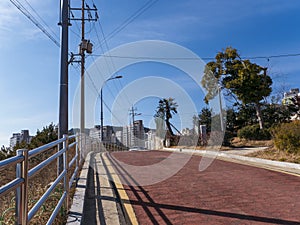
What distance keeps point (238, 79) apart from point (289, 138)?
33.1 ft

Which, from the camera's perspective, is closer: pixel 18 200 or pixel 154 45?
pixel 18 200

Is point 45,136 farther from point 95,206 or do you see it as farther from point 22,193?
point 22,193

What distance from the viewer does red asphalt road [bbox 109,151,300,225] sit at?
4172mm

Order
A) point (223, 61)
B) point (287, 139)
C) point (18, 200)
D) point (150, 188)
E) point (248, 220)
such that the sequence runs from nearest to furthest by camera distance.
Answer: point (18, 200), point (248, 220), point (150, 188), point (287, 139), point (223, 61)

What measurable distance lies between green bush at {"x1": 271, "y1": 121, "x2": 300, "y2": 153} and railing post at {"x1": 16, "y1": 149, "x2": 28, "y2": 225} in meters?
10.7

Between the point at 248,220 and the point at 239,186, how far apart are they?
232 cm

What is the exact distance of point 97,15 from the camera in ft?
67.0

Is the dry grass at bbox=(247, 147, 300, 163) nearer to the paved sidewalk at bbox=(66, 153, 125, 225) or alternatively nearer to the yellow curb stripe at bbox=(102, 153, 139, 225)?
the yellow curb stripe at bbox=(102, 153, 139, 225)

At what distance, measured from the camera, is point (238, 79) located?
20.6 metres

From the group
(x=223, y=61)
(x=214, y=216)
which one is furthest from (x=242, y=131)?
(x=214, y=216)

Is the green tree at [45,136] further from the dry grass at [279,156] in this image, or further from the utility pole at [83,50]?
the dry grass at [279,156]

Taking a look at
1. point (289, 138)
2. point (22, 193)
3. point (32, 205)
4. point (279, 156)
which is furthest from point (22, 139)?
point (22, 193)

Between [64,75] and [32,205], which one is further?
[64,75]

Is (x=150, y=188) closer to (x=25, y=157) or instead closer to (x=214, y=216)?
(x=214, y=216)
